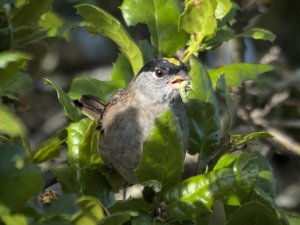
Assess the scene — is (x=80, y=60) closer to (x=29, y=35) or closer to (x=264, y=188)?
(x=29, y=35)

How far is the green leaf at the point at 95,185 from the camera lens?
7.91ft

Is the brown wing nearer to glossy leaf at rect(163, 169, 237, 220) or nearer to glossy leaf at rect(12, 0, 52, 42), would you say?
glossy leaf at rect(12, 0, 52, 42)

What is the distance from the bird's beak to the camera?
3.29 meters

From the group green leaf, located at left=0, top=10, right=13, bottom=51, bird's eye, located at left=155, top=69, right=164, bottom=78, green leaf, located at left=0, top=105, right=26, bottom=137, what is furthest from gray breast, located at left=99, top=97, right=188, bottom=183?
green leaf, located at left=0, top=105, right=26, bottom=137

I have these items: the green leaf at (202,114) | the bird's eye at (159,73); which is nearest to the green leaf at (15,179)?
the green leaf at (202,114)

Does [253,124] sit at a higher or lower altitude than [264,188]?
lower

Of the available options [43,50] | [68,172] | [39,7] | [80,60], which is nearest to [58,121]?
[80,60]

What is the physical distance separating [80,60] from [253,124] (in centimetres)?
237

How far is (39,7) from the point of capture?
2914 millimetres

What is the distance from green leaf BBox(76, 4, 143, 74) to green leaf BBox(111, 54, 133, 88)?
0.17m

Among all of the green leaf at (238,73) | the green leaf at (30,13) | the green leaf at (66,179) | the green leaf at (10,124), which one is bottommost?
the green leaf at (66,179)

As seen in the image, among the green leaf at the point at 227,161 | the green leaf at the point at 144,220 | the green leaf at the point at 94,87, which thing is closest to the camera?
the green leaf at the point at 144,220

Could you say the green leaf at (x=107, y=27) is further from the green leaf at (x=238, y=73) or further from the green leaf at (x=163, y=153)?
the green leaf at (x=163, y=153)

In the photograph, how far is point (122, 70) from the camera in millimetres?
3301
